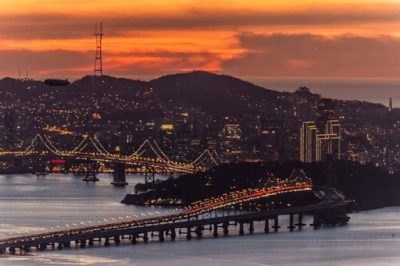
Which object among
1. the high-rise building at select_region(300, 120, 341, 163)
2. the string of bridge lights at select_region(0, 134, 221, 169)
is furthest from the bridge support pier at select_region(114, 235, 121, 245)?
the high-rise building at select_region(300, 120, 341, 163)

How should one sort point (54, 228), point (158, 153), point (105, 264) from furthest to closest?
1. point (158, 153)
2. point (54, 228)
3. point (105, 264)

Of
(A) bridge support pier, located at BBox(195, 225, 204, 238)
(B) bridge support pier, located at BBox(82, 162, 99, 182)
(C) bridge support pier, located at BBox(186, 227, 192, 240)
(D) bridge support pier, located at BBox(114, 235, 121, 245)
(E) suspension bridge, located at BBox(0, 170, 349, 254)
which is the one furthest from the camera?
(B) bridge support pier, located at BBox(82, 162, 99, 182)

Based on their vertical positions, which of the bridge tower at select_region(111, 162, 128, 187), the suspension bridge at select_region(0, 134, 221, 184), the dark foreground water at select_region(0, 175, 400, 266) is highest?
the suspension bridge at select_region(0, 134, 221, 184)

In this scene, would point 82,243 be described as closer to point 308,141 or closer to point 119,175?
point 119,175

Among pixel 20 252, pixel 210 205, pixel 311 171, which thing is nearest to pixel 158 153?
pixel 311 171

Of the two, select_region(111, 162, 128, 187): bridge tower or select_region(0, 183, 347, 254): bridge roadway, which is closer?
select_region(0, 183, 347, 254): bridge roadway

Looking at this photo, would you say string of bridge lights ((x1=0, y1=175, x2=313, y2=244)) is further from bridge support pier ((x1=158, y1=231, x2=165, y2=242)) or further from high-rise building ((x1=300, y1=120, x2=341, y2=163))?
high-rise building ((x1=300, y1=120, x2=341, y2=163))

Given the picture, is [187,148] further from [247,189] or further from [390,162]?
[247,189]
